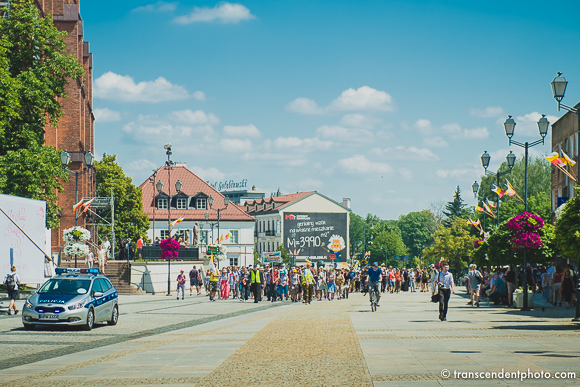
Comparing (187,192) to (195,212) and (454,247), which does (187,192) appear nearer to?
(195,212)

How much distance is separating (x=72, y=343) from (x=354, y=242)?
587ft

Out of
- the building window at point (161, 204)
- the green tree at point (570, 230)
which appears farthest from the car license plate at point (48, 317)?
the building window at point (161, 204)

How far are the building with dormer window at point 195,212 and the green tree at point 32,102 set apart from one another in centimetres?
6160

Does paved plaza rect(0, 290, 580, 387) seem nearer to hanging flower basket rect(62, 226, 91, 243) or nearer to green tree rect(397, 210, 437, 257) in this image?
hanging flower basket rect(62, 226, 91, 243)

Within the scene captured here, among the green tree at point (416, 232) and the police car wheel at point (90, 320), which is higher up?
the green tree at point (416, 232)

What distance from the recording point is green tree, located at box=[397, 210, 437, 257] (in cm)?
17075

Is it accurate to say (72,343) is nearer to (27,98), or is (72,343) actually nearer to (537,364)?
(537,364)

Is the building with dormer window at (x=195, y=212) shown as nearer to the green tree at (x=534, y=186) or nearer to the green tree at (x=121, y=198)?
the green tree at (x=121, y=198)

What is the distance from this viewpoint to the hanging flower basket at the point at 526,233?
28234 mm

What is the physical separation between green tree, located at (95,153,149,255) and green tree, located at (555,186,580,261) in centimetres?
6223

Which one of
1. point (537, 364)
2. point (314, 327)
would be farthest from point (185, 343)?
point (537, 364)

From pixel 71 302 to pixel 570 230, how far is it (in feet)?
43.8

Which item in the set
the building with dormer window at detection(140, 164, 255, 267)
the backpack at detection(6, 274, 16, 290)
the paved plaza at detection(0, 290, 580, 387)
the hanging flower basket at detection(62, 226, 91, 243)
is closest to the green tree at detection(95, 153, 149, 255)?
the building with dormer window at detection(140, 164, 255, 267)

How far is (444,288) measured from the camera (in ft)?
74.4
